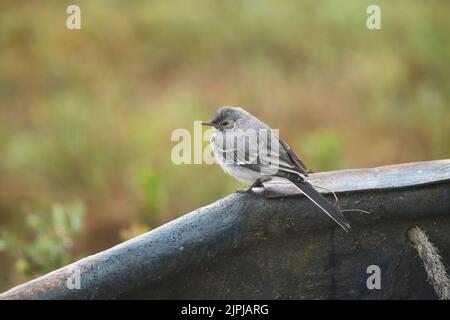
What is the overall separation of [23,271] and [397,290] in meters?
2.80

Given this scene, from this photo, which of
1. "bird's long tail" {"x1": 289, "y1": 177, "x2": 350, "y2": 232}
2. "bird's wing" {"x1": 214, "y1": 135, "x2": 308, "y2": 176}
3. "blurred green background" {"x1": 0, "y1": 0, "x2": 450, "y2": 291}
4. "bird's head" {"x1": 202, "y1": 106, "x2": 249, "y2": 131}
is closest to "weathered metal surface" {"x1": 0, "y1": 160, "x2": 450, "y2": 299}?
"bird's long tail" {"x1": 289, "y1": 177, "x2": 350, "y2": 232}

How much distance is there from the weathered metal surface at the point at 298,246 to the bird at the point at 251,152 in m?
0.24

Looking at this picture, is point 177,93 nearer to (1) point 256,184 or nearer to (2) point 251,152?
(2) point 251,152

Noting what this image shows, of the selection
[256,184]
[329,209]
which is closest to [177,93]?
[256,184]

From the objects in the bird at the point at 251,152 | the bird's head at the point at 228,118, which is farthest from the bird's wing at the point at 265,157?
the bird's head at the point at 228,118

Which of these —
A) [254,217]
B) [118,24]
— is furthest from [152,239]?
[118,24]

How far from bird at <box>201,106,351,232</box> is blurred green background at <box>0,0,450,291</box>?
1.36m

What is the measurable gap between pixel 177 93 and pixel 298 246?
540cm

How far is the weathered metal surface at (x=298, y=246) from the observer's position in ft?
11.3

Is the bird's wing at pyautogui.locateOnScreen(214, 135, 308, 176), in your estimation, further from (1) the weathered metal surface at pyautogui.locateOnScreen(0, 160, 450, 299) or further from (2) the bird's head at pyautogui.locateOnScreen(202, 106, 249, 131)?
(1) the weathered metal surface at pyautogui.locateOnScreen(0, 160, 450, 299)

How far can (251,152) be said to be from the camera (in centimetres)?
448

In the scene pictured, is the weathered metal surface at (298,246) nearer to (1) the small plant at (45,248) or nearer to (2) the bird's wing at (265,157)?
(2) the bird's wing at (265,157)

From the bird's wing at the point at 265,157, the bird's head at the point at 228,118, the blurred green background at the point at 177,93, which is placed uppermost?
the blurred green background at the point at 177,93

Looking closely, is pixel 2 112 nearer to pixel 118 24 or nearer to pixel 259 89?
pixel 118 24
